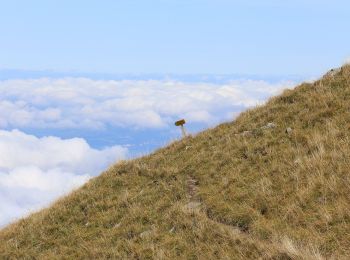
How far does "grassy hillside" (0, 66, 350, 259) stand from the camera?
29.6ft

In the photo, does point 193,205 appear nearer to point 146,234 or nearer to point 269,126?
point 146,234

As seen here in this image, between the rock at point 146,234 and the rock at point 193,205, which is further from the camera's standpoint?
the rock at point 193,205

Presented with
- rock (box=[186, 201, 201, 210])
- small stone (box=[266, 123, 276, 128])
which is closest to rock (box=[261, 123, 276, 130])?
small stone (box=[266, 123, 276, 128])

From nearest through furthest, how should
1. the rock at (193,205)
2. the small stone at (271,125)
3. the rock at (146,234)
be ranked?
the rock at (146,234) < the rock at (193,205) < the small stone at (271,125)

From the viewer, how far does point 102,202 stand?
46.8 ft

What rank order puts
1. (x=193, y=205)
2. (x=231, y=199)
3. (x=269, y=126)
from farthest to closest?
(x=269, y=126), (x=193, y=205), (x=231, y=199)

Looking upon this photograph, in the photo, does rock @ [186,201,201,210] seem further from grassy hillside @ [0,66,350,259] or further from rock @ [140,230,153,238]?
rock @ [140,230,153,238]

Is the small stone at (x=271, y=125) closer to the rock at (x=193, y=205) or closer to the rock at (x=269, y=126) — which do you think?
the rock at (x=269, y=126)

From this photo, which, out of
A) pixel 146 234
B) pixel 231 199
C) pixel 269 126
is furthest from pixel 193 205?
pixel 269 126

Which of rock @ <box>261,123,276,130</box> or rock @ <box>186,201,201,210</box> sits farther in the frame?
rock @ <box>261,123,276,130</box>

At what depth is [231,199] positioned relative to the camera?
11.3 meters

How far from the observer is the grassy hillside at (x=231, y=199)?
903cm

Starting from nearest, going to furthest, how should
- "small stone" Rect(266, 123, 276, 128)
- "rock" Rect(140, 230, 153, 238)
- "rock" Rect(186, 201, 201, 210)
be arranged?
"rock" Rect(140, 230, 153, 238) < "rock" Rect(186, 201, 201, 210) < "small stone" Rect(266, 123, 276, 128)

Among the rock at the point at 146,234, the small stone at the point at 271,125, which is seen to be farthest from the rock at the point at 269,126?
the rock at the point at 146,234
